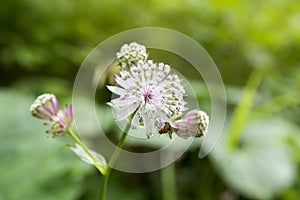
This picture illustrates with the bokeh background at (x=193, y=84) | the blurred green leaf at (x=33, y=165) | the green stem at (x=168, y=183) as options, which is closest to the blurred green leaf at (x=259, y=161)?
the bokeh background at (x=193, y=84)

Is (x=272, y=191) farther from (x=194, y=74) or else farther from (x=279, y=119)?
(x=194, y=74)

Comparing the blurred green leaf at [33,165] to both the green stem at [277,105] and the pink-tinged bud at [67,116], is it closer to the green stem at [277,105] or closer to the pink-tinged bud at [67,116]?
the pink-tinged bud at [67,116]

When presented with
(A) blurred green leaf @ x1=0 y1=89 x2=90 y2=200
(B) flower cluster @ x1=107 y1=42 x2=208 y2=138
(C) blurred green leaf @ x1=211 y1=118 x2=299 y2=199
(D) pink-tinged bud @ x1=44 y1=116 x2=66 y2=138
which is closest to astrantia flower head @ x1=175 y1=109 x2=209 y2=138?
(B) flower cluster @ x1=107 y1=42 x2=208 y2=138

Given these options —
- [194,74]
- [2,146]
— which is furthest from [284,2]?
[2,146]

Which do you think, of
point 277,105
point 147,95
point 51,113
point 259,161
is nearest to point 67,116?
point 51,113

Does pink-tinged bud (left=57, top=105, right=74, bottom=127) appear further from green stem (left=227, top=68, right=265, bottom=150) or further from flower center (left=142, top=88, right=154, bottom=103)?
green stem (left=227, top=68, right=265, bottom=150)

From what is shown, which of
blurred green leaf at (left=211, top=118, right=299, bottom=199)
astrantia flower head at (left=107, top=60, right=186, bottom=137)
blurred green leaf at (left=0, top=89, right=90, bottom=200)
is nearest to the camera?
astrantia flower head at (left=107, top=60, right=186, bottom=137)

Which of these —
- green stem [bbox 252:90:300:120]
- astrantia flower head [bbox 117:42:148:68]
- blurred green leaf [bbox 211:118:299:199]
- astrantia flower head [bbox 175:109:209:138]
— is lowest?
astrantia flower head [bbox 175:109:209:138]
